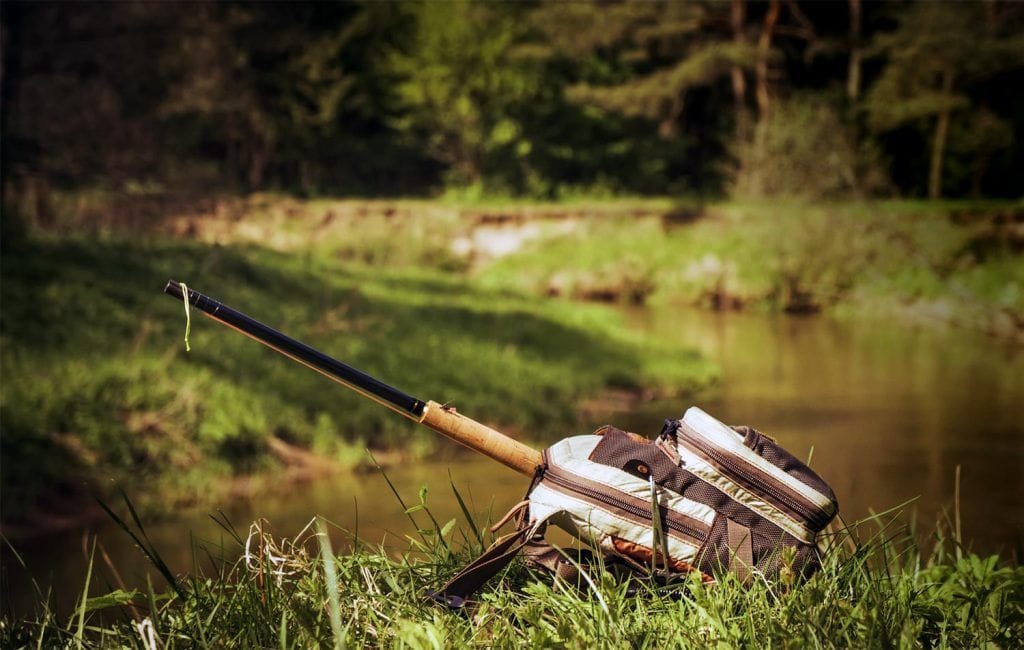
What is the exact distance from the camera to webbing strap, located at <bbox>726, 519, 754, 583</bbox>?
2199 millimetres

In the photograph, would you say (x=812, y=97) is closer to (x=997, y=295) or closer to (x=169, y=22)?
(x=997, y=295)

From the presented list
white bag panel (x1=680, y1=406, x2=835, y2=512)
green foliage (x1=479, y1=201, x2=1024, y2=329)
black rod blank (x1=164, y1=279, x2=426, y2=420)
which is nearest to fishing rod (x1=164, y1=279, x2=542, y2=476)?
black rod blank (x1=164, y1=279, x2=426, y2=420)

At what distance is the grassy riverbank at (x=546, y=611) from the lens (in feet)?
6.37

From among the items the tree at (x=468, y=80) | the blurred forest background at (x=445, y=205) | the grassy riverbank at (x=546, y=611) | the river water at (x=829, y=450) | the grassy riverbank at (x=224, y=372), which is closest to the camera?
the grassy riverbank at (x=546, y=611)

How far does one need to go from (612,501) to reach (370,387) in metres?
0.48

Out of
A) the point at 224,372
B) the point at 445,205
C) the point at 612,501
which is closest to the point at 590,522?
the point at 612,501

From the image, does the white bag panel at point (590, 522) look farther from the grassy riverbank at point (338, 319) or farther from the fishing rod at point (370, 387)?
the grassy riverbank at point (338, 319)

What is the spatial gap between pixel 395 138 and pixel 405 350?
16541 millimetres

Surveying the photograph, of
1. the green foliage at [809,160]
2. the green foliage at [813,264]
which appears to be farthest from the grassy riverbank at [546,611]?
the green foliage at [809,160]

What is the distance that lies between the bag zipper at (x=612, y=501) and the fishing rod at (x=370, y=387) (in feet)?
0.25

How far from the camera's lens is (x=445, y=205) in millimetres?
19969

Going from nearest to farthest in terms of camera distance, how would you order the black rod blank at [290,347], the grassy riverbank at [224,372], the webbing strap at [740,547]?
the black rod blank at [290,347], the webbing strap at [740,547], the grassy riverbank at [224,372]

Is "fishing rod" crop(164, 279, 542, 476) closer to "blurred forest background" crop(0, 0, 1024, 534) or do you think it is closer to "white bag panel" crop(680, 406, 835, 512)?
"white bag panel" crop(680, 406, 835, 512)

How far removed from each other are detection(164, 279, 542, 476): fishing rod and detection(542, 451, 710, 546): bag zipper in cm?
8
